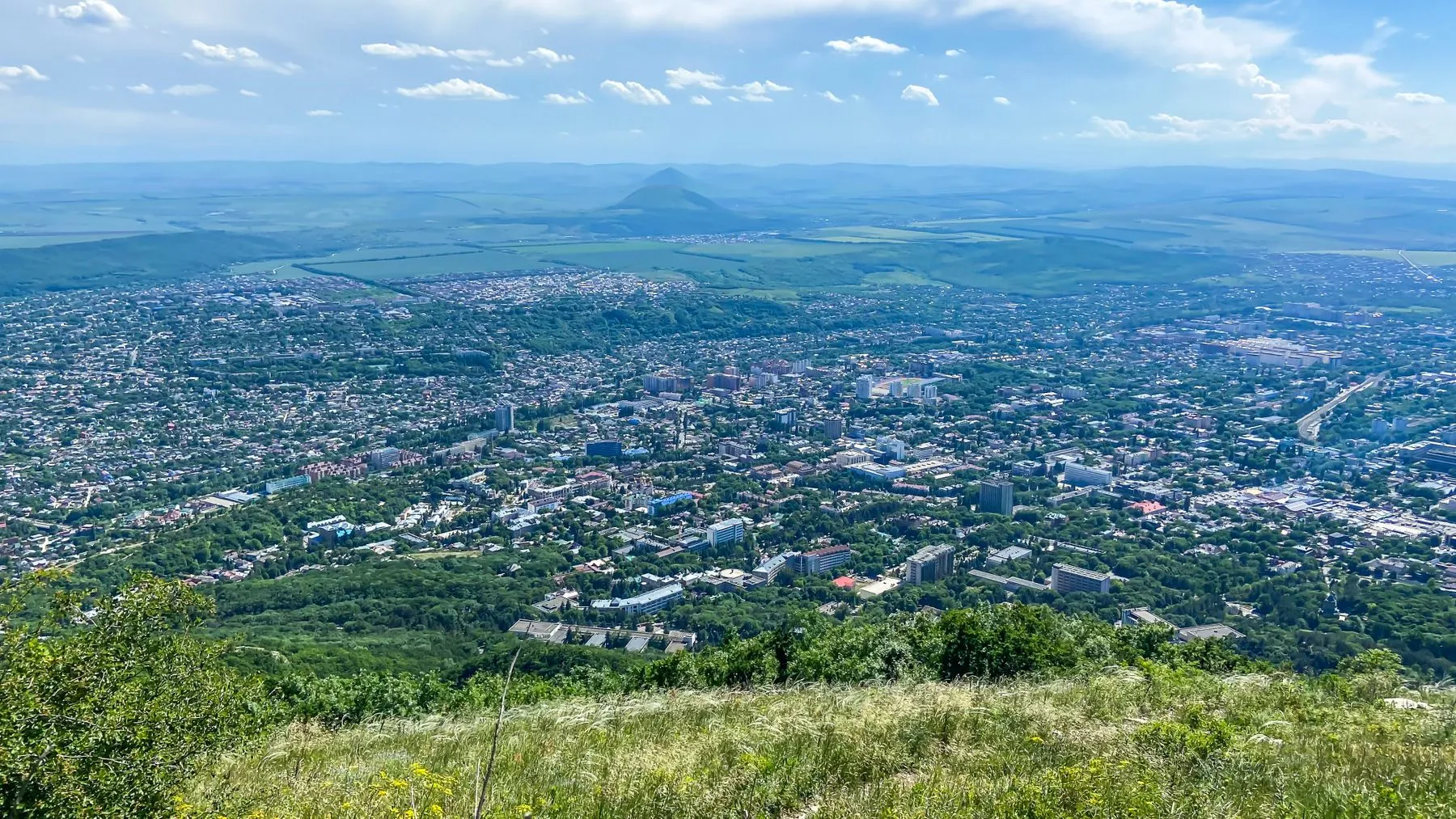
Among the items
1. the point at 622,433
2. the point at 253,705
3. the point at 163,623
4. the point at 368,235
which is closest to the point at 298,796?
the point at 163,623

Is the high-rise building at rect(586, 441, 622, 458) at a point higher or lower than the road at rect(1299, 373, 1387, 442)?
lower

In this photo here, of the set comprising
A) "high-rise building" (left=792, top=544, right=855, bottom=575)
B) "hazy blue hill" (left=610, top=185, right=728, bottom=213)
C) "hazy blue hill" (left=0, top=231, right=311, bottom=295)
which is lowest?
"high-rise building" (left=792, top=544, right=855, bottom=575)

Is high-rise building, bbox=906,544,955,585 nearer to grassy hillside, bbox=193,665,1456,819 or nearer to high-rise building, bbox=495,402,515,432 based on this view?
grassy hillside, bbox=193,665,1456,819

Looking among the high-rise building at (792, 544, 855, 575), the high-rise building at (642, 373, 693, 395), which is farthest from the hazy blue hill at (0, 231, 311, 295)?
the high-rise building at (792, 544, 855, 575)

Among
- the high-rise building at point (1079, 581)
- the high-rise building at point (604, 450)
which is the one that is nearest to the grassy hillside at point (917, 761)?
the high-rise building at point (1079, 581)

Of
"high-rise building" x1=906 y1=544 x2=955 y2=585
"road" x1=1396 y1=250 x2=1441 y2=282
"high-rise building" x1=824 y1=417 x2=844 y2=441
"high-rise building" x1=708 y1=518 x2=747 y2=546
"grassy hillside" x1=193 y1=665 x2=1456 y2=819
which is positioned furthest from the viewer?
"road" x1=1396 y1=250 x2=1441 y2=282

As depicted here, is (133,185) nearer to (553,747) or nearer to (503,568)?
(503,568)

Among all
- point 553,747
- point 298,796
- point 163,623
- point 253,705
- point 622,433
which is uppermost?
point 163,623
